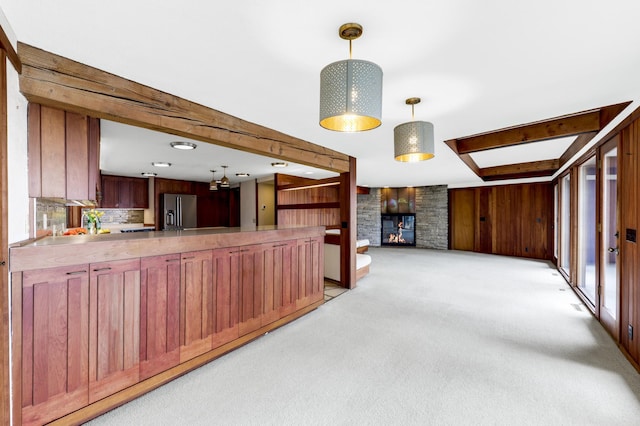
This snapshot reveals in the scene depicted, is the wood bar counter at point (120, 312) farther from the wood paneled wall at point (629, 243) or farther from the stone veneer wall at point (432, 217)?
the stone veneer wall at point (432, 217)

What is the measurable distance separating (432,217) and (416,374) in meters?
7.73

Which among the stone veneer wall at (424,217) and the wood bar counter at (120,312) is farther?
the stone veneer wall at (424,217)

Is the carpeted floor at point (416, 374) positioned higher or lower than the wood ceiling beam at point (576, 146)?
lower

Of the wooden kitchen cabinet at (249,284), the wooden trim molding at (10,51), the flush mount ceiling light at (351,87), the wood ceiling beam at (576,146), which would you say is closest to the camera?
the wooden trim molding at (10,51)

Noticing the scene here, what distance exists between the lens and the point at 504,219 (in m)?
7.99

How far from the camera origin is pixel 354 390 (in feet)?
6.64

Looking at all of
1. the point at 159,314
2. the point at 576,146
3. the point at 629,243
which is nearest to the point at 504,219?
the point at 576,146

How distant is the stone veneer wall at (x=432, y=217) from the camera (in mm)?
9102

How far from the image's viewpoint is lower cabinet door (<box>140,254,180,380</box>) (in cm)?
200

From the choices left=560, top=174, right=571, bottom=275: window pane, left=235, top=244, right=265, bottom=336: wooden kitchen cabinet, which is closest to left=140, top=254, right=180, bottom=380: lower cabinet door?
left=235, top=244, right=265, bottom=336: wooden kitchen cabinet

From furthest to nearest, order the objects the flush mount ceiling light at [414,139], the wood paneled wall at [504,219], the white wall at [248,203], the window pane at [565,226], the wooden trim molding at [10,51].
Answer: the white wall at [248,203], the wood paneled wall at [504,219], the window pane at [565,226], the flush mount ceiling light at [414,139], the wooden trim molding at [10,51]

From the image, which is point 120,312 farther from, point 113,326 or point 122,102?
point 122,102

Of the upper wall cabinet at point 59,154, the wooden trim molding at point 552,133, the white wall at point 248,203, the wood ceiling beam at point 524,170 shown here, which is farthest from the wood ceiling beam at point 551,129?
the white wall at point 248,203

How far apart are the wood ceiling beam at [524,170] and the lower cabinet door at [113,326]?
7.08m
